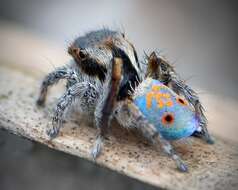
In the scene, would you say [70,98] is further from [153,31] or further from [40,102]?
[153,31]

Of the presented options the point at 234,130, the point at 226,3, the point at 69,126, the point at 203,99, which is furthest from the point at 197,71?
the point at 69,126

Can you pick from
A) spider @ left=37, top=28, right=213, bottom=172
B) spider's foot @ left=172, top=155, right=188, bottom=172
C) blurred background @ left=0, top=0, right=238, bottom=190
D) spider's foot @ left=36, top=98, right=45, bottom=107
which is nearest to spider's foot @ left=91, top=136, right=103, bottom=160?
spider @ left=37, top=28, right=213, bottom=172

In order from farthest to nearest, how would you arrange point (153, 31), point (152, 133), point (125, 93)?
point (153, 31)
point (125, 93)
point (152, 133)

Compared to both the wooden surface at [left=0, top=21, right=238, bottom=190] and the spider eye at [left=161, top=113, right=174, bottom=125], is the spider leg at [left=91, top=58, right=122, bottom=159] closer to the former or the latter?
the wooden surface at [left=0, top=21, right=238, bottom=190]

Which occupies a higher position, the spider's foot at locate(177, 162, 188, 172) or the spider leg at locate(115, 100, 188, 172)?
the spider leg at locate(115, 100, 188, 172)

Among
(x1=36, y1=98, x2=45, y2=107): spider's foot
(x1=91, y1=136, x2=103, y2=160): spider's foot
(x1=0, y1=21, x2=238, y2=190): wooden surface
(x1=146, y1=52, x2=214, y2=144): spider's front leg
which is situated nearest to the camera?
(x1=0, y1=21, x2=238, y2=190): wooden surface

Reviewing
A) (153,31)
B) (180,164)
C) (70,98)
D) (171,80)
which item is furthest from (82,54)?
(153,31)

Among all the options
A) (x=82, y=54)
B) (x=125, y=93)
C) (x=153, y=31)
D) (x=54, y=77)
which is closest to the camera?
(x=125, y=93)
